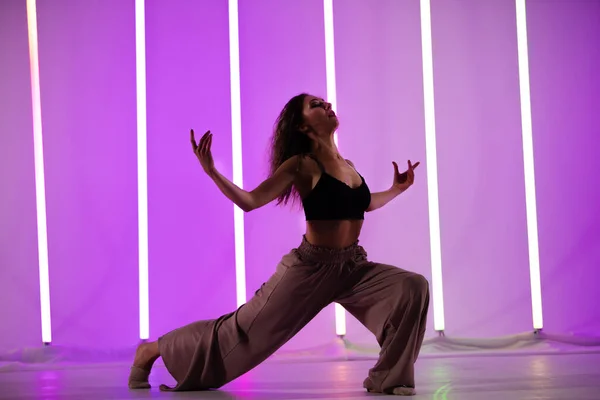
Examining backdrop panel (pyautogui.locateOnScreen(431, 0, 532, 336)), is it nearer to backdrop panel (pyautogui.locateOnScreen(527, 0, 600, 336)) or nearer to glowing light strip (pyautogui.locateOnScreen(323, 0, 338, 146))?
backdrop panel (pyautogui.locateOnScreen(527, 0, 600, 336))

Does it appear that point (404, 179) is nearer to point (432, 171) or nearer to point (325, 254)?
point (325, 254)

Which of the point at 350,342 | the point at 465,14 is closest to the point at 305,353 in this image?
the point at 350,342

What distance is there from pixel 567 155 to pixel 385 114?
1067mm

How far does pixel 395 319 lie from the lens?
218 centimetres

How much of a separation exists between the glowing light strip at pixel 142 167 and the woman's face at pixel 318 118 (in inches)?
60.2

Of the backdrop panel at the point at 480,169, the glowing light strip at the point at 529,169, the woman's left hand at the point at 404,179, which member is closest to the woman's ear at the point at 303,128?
the woman's left hand at the point at 404,179

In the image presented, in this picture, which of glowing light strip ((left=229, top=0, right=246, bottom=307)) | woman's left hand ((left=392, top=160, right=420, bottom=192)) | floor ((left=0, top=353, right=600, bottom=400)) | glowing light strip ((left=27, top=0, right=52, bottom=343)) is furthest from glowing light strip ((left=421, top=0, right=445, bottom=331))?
glowing light strip ((left=27, top=0, right=52, bottom=343))

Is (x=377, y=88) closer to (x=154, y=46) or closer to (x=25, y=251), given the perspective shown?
(x=154, y=46)

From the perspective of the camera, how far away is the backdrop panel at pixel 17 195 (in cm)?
369

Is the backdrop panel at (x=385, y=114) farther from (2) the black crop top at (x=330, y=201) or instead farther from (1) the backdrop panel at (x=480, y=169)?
(2) the black crop top at (x=330, y=201)

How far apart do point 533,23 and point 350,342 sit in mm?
2086

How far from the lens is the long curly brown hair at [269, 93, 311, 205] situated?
2.47 m

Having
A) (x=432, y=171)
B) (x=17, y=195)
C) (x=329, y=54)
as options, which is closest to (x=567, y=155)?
(x=432, y=171)

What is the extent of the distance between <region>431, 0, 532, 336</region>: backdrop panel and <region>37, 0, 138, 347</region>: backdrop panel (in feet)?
5.53
